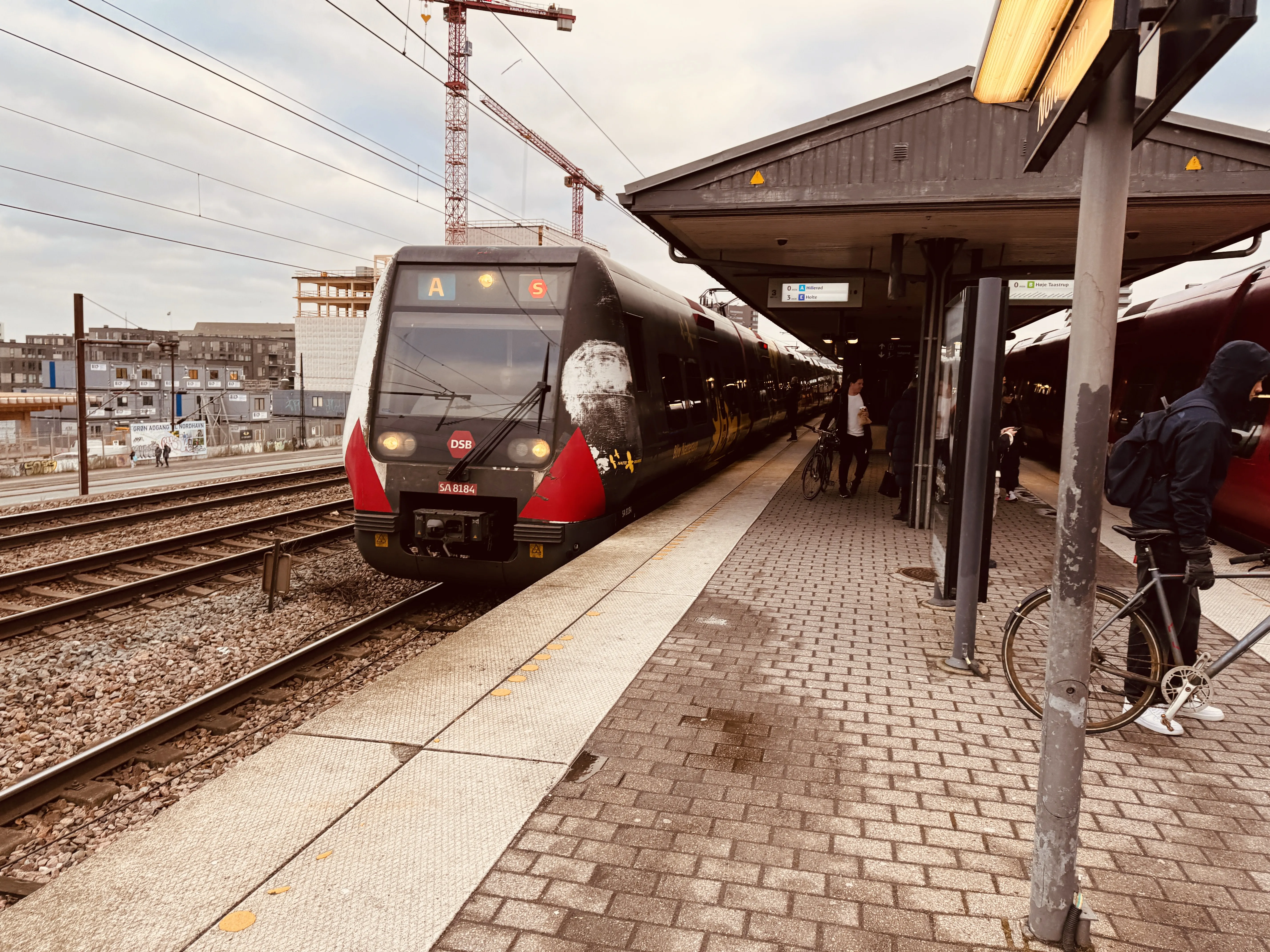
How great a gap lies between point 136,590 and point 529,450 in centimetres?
427

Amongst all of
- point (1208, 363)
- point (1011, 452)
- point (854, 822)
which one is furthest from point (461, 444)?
point (1208, 363)

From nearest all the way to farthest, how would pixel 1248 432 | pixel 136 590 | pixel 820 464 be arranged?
pixel 1248 432, pixel 136 590, pixel 820 464

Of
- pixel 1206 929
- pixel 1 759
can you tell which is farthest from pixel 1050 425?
pixel 1 759

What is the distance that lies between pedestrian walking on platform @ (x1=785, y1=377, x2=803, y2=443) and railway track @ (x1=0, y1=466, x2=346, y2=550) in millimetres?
12232

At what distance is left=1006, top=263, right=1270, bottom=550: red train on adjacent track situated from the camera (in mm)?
7777

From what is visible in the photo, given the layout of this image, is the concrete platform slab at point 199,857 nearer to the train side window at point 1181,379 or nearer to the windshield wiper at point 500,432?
the windshield wiper at point 500,432

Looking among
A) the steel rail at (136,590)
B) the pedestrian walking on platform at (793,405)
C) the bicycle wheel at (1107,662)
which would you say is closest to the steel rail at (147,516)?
the steel rail at (136,590)

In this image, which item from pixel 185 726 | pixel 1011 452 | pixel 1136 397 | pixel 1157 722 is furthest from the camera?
pixel 1136 397

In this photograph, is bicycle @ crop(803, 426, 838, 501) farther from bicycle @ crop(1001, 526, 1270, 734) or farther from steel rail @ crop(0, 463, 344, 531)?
steel rail @ crop(0, 463, 344, 531)

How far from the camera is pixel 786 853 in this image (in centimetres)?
283

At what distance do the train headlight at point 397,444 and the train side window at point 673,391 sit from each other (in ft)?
→ 9.24

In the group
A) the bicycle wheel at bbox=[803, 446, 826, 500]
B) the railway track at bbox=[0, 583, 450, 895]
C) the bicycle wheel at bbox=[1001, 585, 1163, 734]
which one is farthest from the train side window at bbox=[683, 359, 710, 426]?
the bicycle wheel at bbox=[1001, 585, 1163, 734]

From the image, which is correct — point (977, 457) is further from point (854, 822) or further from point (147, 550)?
point (147, 550)

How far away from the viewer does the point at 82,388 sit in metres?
16.2
